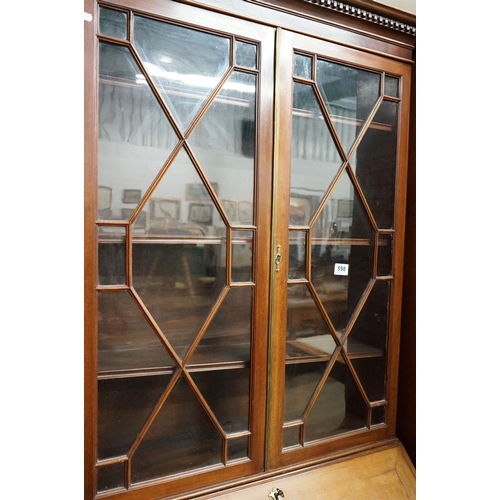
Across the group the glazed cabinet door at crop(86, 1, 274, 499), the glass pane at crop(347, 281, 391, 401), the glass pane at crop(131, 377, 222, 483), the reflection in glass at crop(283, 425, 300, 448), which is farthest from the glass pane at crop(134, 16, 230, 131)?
the reflection in glass at crop(283, 425, 300, 448)

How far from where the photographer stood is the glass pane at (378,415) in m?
1.44

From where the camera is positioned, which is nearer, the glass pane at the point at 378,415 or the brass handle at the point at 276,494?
the brass handle at the point at 276,494

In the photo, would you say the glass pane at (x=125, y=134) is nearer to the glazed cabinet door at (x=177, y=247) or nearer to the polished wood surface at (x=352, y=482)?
the glazed cabinet door at (x=177, y=247)

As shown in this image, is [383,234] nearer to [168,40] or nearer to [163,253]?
[163,253]

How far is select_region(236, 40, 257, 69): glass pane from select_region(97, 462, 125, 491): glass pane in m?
1.09

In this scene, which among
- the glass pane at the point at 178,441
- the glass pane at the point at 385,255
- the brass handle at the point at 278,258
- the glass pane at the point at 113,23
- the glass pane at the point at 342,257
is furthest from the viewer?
the glass pane at the point at 385,255

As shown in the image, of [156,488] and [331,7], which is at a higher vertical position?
[331,7]

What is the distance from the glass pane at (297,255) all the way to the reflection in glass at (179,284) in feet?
0.71

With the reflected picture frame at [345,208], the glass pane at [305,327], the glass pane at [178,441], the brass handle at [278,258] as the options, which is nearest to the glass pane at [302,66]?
the reflected picture frame at [345,208]

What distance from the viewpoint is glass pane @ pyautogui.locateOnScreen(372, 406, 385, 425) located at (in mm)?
1438

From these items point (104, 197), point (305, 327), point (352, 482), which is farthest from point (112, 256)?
point (352, 482)

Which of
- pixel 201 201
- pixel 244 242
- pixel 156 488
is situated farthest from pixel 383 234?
pixel 156 488

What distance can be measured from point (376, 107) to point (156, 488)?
1.29m

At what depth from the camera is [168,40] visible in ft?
3.44
